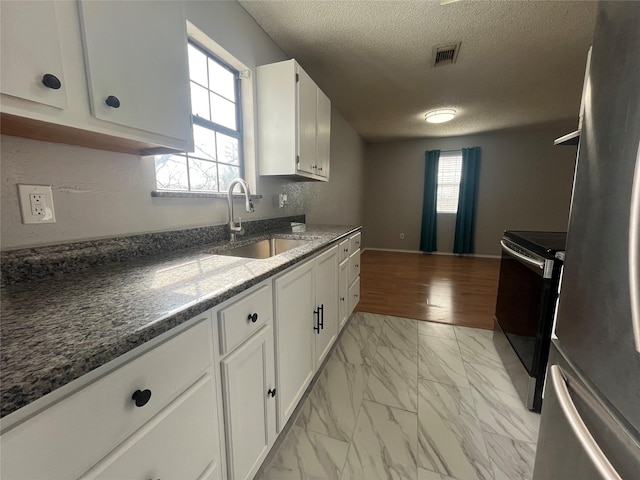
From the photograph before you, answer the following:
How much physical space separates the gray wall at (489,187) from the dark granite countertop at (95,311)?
5349mm

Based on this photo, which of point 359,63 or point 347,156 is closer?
point 359,63

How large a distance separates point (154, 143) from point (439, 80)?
9.68ft

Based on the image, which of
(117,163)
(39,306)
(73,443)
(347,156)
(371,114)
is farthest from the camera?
(347,156)

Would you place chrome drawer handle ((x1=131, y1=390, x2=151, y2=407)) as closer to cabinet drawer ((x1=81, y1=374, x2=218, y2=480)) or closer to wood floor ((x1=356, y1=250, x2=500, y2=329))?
cabinet drawer ((x1=81, y1=374, x2=218, y2=480))

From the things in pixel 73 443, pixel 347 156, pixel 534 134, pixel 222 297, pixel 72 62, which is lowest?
pixel 73 443

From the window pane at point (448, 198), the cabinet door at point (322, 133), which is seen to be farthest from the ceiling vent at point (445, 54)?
the window pane at point (448, 198)

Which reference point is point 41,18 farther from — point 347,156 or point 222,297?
point 347,156

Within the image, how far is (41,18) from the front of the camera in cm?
65

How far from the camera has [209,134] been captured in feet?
5.58

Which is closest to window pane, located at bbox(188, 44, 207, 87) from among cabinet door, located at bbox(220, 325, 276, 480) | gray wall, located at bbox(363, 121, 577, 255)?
cabinet door, located at bbox(220, 325, 276, 480)

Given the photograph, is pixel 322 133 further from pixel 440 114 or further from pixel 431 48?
pixel 440 114

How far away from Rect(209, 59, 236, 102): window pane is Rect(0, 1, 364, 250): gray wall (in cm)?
13

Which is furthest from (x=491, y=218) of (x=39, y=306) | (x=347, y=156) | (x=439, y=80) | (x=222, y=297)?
(x=39, y=306)

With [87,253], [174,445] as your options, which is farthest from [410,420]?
[87,253]
